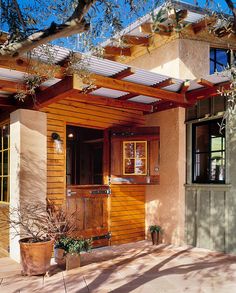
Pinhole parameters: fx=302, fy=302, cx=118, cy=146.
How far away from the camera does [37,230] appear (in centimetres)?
499

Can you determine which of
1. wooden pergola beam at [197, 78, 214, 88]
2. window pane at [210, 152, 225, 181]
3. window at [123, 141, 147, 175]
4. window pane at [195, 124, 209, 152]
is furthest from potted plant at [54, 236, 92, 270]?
wooden pergola beam at [197, 78, 214, 88]

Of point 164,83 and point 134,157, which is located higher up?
point 164,83

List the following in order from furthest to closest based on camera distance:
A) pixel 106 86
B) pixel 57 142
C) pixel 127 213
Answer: pixel 127 213
pixel 57 142
pixel 106 86

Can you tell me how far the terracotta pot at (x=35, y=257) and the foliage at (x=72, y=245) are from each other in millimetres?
357

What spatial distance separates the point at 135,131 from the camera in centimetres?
610

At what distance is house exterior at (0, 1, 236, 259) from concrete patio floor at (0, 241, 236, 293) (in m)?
0.57

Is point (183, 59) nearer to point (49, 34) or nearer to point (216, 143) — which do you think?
point (216, 143)

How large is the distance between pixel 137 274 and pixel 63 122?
298cm

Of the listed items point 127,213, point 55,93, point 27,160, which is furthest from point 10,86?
point 127,213

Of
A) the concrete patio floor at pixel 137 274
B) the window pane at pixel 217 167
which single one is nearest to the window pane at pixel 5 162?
the concrete patio floor at pixel 137 274

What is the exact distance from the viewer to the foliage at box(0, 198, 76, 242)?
4648mm

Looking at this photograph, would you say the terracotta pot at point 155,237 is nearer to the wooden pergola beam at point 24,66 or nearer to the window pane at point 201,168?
the window pane at point 201,168

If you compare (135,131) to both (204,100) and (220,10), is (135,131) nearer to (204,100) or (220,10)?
(204,100)

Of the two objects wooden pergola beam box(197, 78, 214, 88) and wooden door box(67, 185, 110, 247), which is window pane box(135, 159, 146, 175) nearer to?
wooden door box(67, 185, 110, 247)
